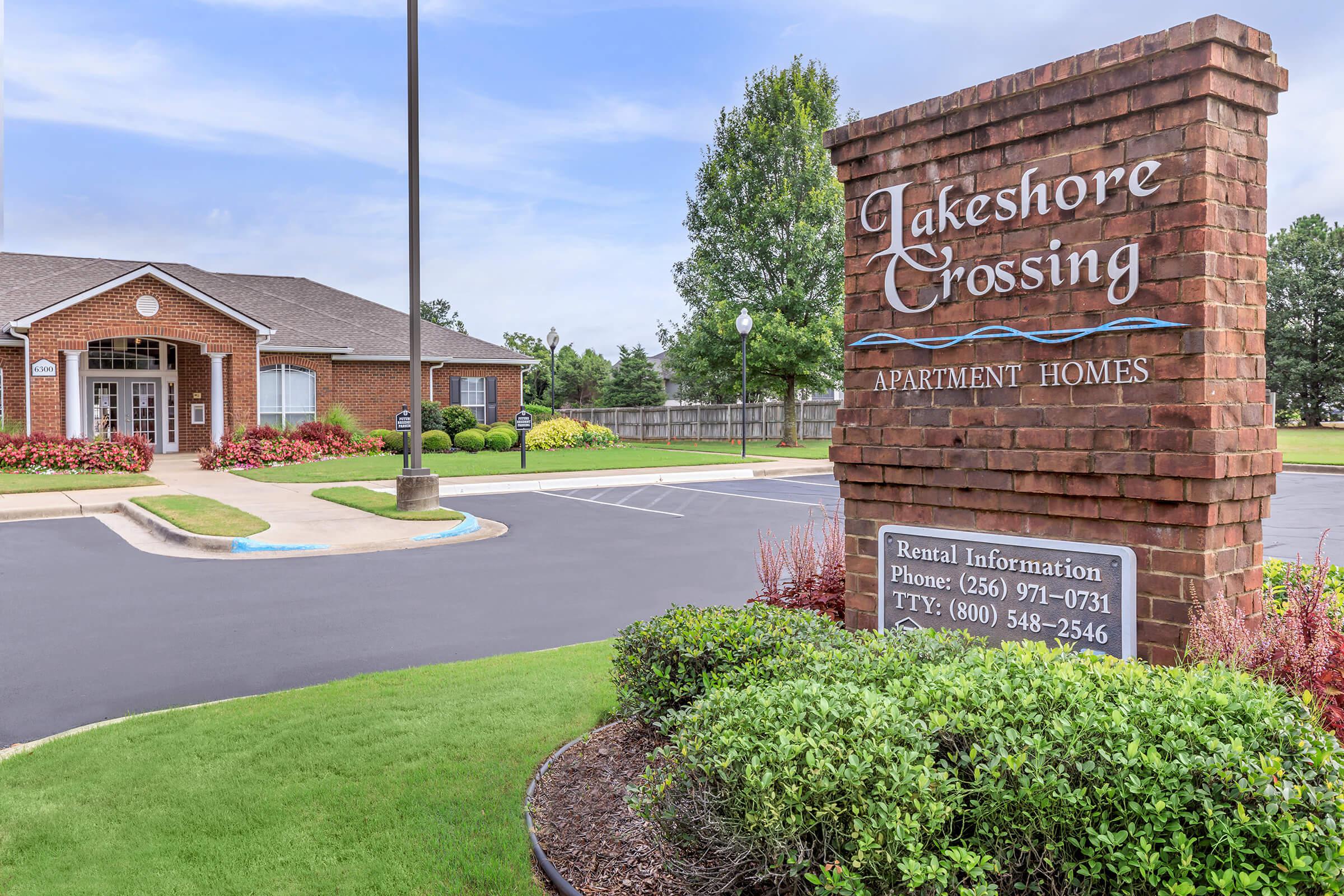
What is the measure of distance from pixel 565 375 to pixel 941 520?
57979 millimetres

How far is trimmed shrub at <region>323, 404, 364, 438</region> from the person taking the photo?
28750 mm

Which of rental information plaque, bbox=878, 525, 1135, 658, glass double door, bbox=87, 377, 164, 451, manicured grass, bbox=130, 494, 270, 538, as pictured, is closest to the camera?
rental information plaque, bbox=878, 525, 1135, 658

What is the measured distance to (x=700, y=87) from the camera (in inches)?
1267

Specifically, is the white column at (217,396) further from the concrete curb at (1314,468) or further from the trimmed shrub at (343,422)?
the concrete curb at (1314,468)

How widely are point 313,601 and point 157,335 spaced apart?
21.2 m

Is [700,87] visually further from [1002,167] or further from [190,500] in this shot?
[1002,167]

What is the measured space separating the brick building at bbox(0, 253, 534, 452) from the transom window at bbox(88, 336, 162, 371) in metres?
0.04

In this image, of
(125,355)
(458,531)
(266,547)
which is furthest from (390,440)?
(266,547)

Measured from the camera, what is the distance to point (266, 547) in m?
11.7

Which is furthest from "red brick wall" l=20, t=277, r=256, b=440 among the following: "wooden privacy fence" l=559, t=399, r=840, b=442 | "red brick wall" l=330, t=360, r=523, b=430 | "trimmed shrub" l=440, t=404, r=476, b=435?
"wooden privacy fence" l=559, t=399, r=840, b=442

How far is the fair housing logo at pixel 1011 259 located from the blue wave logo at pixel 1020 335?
8 centimetres

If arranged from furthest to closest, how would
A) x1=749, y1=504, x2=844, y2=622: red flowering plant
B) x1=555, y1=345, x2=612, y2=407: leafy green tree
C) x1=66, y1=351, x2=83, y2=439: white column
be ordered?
x1=555, y1=345, x2=612, y2=407: leafy green tree, x1=66, y1=351, x2=83, y2=439: white column, x1=749, y1=504, x2=844, y2=622: red flowering plant

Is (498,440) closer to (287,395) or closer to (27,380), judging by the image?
(287,395)

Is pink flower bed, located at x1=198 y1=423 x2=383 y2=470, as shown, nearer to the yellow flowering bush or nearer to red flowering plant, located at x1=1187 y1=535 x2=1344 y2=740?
the yellow flowering bush
